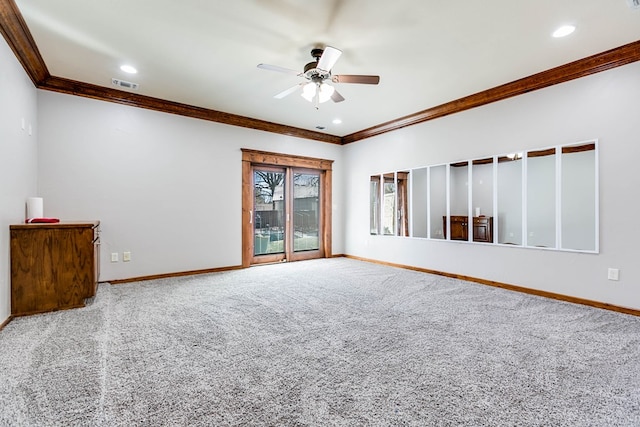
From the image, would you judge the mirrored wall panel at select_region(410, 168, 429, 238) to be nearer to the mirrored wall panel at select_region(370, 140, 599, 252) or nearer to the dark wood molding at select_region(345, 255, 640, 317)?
the mirrored wall panel at select_region(370, 140, 599, 252)

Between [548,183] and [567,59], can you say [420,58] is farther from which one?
[548,183]

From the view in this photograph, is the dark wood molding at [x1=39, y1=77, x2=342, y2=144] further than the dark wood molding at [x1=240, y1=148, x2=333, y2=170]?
No

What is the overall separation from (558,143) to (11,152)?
5917mm

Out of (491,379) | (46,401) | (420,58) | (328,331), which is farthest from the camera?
(420,58)

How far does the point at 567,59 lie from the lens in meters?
3.38

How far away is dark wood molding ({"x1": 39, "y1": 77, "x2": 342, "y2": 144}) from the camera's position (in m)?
3.92

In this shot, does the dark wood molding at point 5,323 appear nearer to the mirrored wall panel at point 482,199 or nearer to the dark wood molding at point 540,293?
the dark wood molding at point 540,293

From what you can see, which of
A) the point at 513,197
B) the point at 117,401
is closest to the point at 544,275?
the point at 513,197

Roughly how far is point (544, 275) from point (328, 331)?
2.99m

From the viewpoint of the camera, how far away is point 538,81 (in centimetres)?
376

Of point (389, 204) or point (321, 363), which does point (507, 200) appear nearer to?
point (389, 204)

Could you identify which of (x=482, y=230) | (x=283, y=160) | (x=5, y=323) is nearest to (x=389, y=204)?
(x=482, y=230)

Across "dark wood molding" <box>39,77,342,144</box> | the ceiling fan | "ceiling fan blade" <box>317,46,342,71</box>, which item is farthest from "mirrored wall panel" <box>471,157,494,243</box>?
"dark wood molding" <box>39,77,342,144</box>

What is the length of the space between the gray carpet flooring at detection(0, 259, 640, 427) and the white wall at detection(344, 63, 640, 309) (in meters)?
0.40
